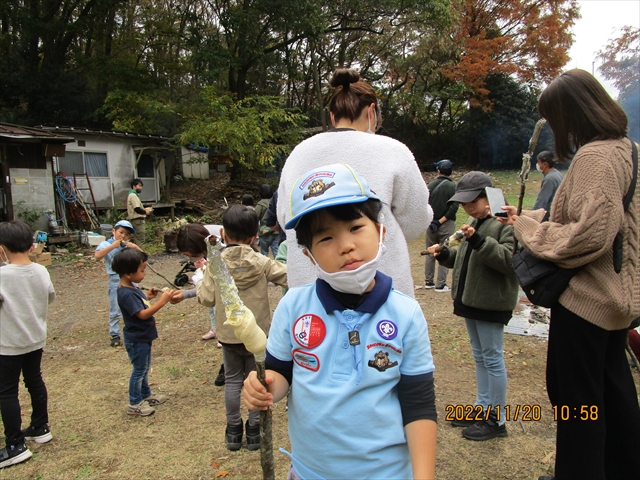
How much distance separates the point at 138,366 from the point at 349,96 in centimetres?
279

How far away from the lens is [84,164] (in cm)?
1695

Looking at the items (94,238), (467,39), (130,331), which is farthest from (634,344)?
(467,39)

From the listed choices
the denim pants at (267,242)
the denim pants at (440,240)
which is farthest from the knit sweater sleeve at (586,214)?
the denim pants at (267,242)

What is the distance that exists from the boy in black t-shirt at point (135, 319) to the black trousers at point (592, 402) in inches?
111

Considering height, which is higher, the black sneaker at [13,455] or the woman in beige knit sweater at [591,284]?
the woman in beige knit sweater at [591,284]

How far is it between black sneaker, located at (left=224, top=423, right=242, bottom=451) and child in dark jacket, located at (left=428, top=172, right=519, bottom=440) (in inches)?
62.8

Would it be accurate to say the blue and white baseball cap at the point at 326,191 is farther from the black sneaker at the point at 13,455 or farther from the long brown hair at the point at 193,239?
the black sneaker at the point at 13,455

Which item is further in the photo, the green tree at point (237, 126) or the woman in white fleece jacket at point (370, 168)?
the green tree at point (237, 126)

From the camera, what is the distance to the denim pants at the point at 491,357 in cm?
297

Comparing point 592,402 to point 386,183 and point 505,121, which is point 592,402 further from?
point 505,121

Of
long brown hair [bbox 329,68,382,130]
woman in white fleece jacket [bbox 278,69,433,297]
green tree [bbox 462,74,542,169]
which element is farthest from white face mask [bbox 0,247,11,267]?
green tree [bbox 462,74,542,169]

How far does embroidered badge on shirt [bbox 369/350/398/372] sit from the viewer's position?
4.43 ft

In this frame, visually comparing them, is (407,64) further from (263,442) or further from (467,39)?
(263,442)
